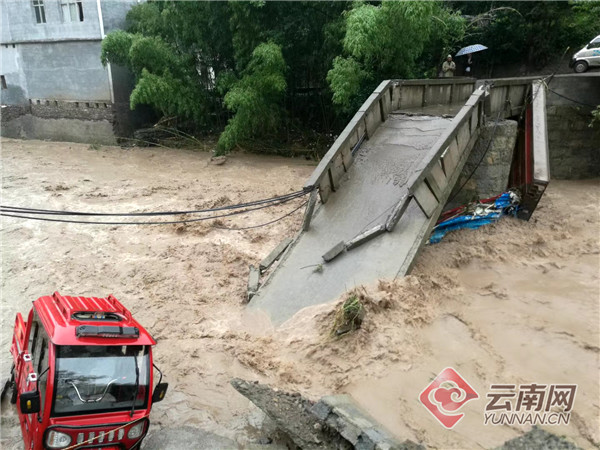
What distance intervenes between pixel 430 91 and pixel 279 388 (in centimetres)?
797

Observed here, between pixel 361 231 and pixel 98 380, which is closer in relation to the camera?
pixel 98 380

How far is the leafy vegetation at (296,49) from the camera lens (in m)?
12.9

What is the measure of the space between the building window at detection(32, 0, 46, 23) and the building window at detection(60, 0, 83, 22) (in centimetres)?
107

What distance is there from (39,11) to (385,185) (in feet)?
57.5

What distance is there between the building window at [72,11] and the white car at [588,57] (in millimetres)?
18037

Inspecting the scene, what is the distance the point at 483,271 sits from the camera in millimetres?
7898

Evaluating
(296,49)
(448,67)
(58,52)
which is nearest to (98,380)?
(296,49)

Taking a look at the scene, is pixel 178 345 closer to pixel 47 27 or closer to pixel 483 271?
pixel 483 271

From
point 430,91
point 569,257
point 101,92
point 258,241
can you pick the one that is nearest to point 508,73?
point 430,91

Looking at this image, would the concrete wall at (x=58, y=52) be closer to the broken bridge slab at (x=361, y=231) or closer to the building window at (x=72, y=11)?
the building window at (x=72, y=11)

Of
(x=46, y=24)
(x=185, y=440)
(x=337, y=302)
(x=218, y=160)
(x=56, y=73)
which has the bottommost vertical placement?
(x=185, y=440)

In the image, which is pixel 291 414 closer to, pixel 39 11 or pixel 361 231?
pixel 361 231

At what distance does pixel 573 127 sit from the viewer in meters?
13.4

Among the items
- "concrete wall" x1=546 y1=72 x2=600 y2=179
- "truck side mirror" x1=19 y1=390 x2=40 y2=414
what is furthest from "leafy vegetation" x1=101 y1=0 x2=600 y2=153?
"truck side mirror" x1=19 y1=390 x2=40 y2=414
